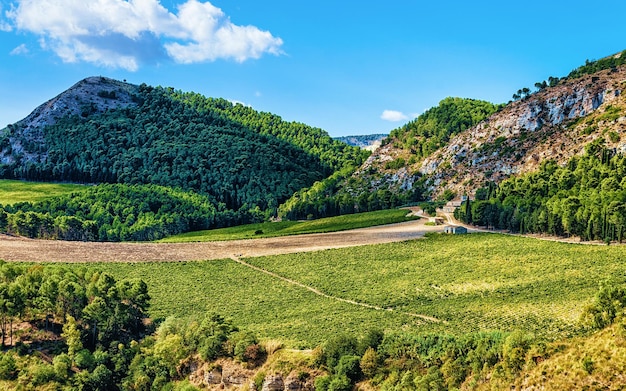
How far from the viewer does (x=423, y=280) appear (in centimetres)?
9619

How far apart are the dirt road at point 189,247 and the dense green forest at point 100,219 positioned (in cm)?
2215

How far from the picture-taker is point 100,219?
7244 inches

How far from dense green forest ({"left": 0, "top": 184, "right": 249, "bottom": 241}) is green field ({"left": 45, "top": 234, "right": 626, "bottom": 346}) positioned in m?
60.8

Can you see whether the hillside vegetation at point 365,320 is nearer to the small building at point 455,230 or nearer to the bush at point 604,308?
the bush at point 604,308

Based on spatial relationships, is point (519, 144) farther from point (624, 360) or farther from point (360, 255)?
point (624, 360)

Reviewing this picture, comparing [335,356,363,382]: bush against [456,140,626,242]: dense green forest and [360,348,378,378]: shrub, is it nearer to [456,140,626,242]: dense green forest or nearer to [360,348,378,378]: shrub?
[360,348,378,378]: shrub

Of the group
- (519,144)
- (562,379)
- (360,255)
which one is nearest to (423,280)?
(360,255)

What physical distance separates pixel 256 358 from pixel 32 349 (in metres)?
31.6

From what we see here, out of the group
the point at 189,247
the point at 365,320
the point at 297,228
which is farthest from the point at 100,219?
the point at 365,320

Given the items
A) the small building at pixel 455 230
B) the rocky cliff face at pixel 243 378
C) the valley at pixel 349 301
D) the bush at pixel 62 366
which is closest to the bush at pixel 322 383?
the valley at pixel 349 301

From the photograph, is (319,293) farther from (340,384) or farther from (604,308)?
(604,308)

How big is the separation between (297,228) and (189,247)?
4166 centimetres

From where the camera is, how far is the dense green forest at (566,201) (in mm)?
111375

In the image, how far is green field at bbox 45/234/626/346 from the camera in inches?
2864
